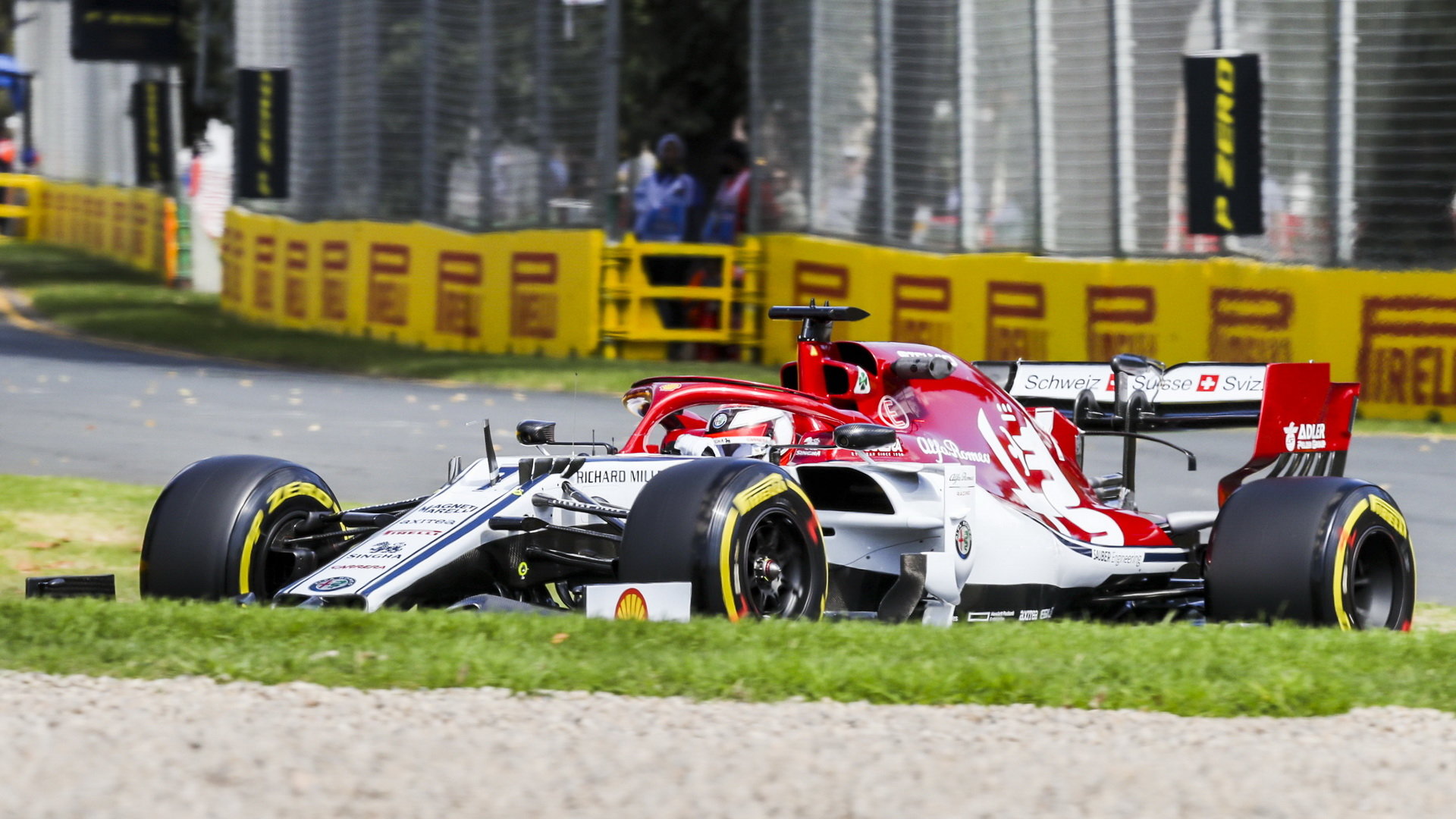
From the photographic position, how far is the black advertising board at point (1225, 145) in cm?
1639

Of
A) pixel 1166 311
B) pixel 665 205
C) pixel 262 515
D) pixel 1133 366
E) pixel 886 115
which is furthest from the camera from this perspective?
pixel 665 205

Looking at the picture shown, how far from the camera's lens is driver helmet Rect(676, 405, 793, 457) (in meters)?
7.66

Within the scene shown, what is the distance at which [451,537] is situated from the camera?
6.88m

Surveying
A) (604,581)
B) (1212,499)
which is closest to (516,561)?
(604,581)

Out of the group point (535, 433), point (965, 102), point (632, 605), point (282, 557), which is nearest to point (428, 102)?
point (965, 102)

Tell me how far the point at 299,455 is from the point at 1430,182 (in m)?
8.82

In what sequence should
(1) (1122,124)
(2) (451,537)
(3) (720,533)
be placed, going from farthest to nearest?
(1) (1122,124), (2) (451,537), (3) (720,533)

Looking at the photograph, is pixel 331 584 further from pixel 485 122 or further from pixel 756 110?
pixel 485 122

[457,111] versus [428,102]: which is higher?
[428,102]

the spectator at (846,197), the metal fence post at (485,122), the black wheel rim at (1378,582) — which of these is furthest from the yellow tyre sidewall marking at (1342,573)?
the metal fence post at (485,122)

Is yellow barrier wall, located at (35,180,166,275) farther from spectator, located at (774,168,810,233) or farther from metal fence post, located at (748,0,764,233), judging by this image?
spectator, located at (774,168,810,233)

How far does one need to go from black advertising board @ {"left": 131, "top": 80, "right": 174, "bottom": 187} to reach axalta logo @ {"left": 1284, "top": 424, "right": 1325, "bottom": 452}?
92.1 feet

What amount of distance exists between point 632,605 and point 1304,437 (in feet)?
11.8

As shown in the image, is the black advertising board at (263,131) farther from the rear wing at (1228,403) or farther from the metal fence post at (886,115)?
the rear wing at (1228,403)
